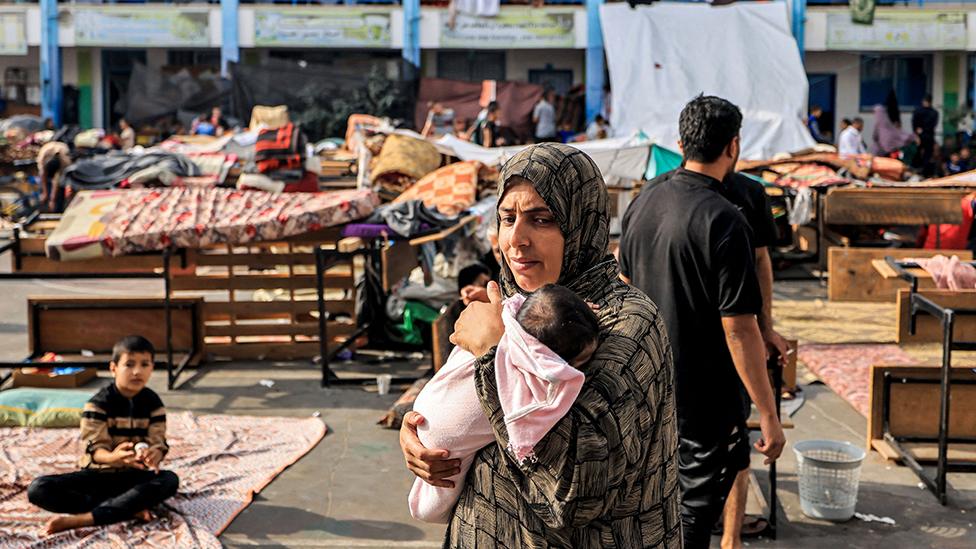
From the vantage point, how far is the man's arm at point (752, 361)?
370 cm

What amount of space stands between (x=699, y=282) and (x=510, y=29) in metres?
22.1

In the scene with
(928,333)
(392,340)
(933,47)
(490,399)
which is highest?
(933,47)

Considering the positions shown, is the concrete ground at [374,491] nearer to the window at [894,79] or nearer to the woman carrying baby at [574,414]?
the woman carrying baby at [574,414]

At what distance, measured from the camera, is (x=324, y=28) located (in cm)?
2538

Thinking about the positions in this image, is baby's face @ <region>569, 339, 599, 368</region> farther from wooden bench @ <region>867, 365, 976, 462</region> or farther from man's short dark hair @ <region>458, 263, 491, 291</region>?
man's short dark hair @ <region>458, 263, 491, 291</region>

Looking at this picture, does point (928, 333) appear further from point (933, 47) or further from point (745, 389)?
point (933, 47)

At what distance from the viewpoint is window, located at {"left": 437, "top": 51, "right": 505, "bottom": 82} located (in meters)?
27.4

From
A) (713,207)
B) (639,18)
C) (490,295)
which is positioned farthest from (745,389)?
(639,18)

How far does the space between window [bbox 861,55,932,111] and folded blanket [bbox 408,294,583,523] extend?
26589mm

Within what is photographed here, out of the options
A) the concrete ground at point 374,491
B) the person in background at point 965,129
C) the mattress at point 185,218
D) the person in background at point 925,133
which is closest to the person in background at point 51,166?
the mattress at point 185,218

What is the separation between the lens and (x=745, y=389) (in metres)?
3.99

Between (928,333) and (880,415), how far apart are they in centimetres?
87

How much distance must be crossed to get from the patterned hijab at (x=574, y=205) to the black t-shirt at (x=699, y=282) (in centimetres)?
144

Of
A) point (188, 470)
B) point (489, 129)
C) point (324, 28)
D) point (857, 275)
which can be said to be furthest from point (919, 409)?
point (324, 28)
